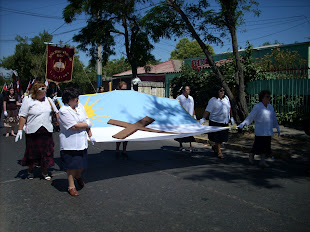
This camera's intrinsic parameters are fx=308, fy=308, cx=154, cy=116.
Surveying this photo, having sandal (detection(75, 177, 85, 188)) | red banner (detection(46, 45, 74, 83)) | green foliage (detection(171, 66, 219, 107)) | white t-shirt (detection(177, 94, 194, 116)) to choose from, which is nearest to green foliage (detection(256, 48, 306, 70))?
green foliage (detection(171, 66, 219, 107))

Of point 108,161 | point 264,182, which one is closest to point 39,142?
point 108,161

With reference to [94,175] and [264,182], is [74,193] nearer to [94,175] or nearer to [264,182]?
[94,175]

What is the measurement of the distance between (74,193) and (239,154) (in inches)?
194

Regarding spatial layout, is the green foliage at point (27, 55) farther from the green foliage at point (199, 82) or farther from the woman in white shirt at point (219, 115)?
the woman in white shirt at point (219, 115)

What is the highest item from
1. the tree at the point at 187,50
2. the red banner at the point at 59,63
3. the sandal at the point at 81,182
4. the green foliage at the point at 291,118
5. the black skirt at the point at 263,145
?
the tree at the point at 187,50

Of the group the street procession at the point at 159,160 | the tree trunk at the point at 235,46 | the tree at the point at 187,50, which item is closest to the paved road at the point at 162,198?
the street procession at the point at 159,160

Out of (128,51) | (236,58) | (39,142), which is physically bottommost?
(39,142)

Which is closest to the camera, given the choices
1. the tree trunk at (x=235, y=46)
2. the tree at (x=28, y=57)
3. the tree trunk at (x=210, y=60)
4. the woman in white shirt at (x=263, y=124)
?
the woman in white shirt at (x=263, y=124)

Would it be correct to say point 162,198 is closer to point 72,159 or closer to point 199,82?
point 72,159

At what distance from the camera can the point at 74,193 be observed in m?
4.73

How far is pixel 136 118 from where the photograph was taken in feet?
22.1

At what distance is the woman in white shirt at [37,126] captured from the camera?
5.43 meters

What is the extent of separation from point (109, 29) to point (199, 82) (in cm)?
571

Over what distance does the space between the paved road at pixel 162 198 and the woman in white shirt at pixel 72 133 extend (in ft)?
1.59
